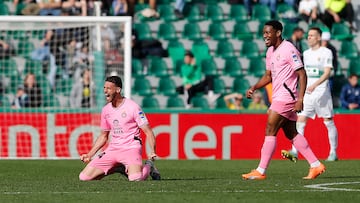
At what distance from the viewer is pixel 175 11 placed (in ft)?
79.9

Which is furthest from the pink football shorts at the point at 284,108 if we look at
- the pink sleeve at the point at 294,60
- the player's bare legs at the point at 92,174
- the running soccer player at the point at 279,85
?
the player's bare legs at the point at 92,174

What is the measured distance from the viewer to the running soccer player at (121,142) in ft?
39.4

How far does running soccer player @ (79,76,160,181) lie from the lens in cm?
1201

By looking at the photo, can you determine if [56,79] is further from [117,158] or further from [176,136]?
[117,158]

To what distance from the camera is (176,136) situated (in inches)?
751

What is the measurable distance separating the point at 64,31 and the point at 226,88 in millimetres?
3780

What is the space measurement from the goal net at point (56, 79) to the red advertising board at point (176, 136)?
2cm

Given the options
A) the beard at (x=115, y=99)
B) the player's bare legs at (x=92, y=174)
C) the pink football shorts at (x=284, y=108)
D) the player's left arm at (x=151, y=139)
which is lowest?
the player's bare legs at (x=92, y=174)

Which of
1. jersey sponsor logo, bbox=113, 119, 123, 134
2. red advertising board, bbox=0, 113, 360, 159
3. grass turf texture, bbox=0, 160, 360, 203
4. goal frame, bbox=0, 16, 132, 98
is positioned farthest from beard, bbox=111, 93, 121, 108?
red advertising board, bbox=0, 113, 360, 159

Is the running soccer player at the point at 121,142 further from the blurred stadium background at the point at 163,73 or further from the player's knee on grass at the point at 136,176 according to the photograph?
the blurred stadium background at the point at 163,73

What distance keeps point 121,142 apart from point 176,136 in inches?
272

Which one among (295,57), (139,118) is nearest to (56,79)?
(139,118)

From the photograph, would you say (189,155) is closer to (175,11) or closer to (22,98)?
(22,98)

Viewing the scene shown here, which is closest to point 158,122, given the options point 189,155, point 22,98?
point 189,155
